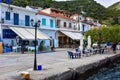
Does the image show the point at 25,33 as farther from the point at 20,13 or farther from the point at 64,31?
the point at 64,31

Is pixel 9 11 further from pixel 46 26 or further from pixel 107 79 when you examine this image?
pixel 107 79

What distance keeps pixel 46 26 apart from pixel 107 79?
101ft

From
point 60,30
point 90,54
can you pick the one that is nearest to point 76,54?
point 90,54

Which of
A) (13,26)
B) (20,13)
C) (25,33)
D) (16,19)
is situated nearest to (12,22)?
(13,26)

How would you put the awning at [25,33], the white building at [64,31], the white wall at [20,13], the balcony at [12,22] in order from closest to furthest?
the awning at [25,33]
the white wall at [20,13]
the balcony at [12,22]
the white building at [64,31]

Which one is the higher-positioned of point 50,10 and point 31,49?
point 50,10

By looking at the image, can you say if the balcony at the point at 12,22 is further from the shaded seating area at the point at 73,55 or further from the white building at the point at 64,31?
the shaded seating area at the point at 73,55

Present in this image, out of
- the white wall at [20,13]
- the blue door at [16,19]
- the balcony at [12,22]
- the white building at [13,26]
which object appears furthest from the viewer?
the blue door at [16,19]

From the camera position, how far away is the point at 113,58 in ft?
108

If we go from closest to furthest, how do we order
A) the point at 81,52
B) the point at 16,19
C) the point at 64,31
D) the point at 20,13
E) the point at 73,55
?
the point at 73,55 → the point at 81,52 → the point at 16,19 → the point at 20,13 → the point at 64,31

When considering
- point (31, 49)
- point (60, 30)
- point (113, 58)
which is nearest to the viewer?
point (113, 58)

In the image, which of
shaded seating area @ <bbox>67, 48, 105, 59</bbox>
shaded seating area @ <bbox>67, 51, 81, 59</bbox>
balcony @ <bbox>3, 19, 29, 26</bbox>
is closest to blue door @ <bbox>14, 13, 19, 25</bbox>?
balcony @ <bbox>3, 19, 29, 26</bbox>

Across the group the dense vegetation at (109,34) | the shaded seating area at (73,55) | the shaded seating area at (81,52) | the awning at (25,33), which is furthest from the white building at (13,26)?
the shaded seating area at (73,55)

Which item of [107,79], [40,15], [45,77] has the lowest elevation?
[107,79]
